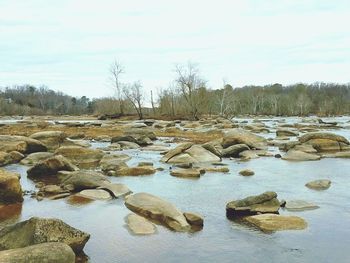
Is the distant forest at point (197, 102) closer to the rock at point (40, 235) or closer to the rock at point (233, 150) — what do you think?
the rock at point (233, 150)

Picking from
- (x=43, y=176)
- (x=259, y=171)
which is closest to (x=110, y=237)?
(x=43, y=176)

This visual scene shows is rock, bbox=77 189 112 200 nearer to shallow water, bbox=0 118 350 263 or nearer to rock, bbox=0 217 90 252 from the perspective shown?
shallow water, bbox=0 118 350 263

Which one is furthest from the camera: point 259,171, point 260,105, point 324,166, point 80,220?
point 260,105

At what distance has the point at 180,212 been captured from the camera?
851cm

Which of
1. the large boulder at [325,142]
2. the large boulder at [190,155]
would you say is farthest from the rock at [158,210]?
the large boulder at [325,142]

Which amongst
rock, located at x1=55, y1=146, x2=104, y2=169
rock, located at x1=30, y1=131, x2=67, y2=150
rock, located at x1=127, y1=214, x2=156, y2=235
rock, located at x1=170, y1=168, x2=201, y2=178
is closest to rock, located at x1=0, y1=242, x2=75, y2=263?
rock, located at x1=127, y1=214, x2=156, y2=235

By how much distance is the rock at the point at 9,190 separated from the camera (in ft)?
32.0

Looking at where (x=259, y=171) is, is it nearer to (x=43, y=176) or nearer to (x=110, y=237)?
(x=43, y=176)

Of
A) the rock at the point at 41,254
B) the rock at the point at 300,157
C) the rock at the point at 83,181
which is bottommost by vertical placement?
the rock at the point at 300,157

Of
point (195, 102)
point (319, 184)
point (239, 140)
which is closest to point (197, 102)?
point (195, 102)

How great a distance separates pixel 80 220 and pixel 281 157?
11092 millimetres

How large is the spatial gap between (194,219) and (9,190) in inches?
172

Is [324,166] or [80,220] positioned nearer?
[80,220]

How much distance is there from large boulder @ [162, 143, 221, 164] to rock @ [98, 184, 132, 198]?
543cm
